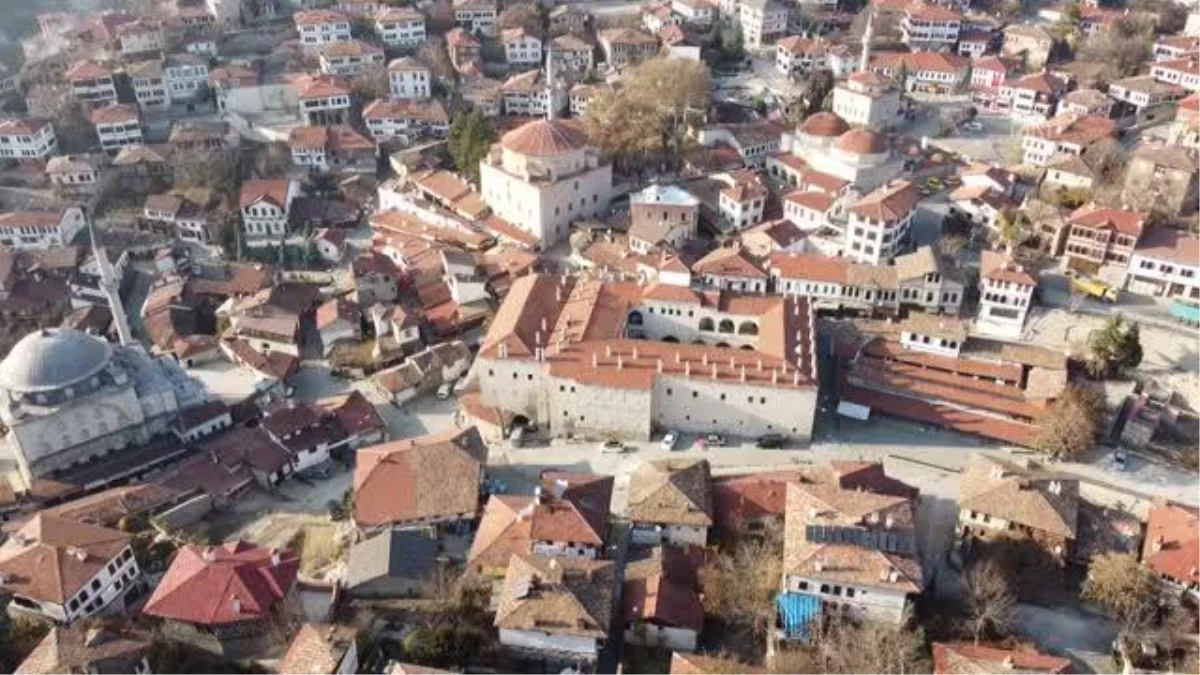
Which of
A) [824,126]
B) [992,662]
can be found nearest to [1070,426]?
[992,662]

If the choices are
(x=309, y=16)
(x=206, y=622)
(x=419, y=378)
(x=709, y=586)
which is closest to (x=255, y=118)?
(x=309, y=16)

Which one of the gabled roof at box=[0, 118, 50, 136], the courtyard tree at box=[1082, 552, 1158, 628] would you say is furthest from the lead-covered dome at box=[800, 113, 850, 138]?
the gabled roof at box=[0, 118, 50, 136]

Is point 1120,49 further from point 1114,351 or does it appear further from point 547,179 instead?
point 547,179

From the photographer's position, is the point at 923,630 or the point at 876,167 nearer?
the point at 923,630

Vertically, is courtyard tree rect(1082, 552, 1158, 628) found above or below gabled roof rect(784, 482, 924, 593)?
below

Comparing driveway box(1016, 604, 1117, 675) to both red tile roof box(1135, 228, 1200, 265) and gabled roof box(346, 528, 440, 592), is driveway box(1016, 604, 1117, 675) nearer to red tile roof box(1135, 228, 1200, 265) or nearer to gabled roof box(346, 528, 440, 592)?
gabled roof box(346, 528, 440, 592)

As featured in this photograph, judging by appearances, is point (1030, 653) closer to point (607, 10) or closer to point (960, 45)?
point (960, 45)
